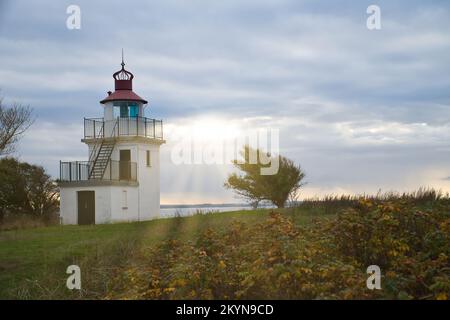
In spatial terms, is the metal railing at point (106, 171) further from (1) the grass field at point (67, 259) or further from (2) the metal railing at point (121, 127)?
(1) the grass field at point (67, 259)

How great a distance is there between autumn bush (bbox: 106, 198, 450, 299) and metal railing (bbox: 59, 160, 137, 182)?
2126 cm

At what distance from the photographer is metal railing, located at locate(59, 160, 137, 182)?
32031mm

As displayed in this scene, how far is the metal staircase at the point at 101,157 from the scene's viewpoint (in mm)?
32125

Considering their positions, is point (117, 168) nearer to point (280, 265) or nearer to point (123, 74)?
point (123, 74)

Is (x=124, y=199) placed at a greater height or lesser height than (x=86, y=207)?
greater

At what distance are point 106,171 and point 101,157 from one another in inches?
35.5

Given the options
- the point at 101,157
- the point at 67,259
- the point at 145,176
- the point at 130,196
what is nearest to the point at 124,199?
the point at 130,196

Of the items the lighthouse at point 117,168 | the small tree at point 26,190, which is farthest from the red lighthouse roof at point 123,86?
the small tree at point 26,190

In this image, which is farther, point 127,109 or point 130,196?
point 127,109

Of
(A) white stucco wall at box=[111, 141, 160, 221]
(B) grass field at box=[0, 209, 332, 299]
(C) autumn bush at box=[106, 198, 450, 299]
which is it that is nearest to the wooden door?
(A) white stucco wall at box=[111, 141, 160, 221]

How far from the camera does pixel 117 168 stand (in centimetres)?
3250
